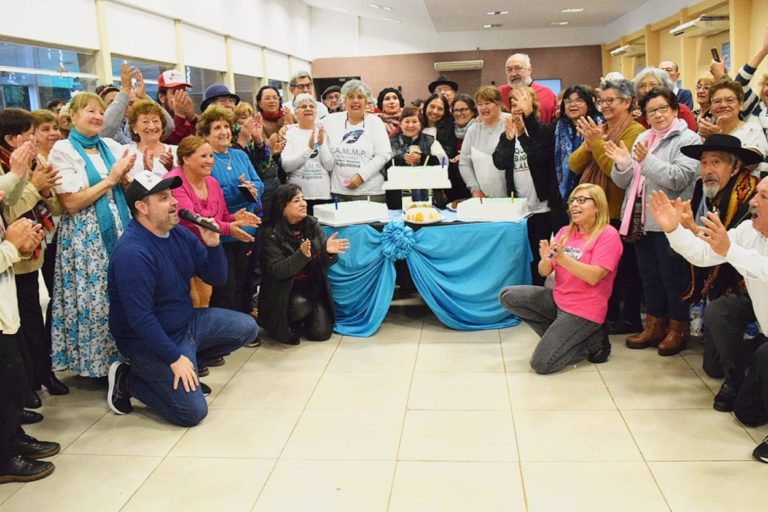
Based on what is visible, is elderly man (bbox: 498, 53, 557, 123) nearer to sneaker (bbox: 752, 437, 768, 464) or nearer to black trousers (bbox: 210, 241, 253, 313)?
black trousers (bbox: 210, 241, 253, 313)

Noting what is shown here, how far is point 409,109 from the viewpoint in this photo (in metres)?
4.95

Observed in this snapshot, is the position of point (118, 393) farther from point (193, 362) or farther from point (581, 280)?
point (581, 280)

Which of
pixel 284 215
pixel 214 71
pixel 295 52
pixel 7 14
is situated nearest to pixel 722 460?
pixel 284 215

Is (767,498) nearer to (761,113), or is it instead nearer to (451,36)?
(761,113)

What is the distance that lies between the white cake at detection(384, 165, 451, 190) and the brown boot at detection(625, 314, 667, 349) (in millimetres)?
1444

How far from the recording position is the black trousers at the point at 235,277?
13.3 feet

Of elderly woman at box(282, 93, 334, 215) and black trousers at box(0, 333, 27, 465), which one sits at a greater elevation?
elderly woman at box(282, 93, 334, 215)

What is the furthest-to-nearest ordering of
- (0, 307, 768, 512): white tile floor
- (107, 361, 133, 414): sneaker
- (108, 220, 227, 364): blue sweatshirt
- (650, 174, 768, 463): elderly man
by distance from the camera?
(107, 361, 133, 414): sneaker
(108, 220, 227, 364): blue sweatshirt
(650, 174, 768, 463): elderly man
(0, 307, 768, 512): white tile floor

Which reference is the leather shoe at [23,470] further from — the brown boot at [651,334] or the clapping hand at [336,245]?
the brown boot at [651,334]

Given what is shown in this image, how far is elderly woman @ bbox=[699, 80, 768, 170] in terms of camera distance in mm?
3414

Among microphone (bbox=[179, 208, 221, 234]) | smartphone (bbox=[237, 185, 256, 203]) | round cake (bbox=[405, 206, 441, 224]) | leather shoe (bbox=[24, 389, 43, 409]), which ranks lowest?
leather shoe (bbox=[24, 389, 43, 409])

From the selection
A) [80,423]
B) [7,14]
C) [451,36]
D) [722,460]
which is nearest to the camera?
[722,460]

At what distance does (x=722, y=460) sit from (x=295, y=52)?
44.8 ft

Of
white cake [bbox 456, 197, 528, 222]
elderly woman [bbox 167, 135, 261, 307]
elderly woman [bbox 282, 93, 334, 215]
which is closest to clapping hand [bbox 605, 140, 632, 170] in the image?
white cake [bbox 456, 197, 528, 222]
